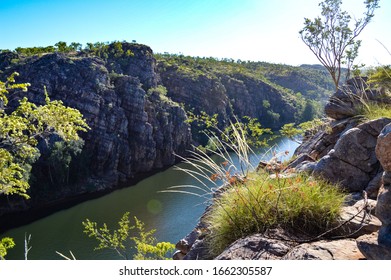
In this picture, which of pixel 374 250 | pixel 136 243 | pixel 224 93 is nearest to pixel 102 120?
pixel 136 243

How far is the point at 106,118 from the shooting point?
43.9 meters

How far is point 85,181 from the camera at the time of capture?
37.4 metres

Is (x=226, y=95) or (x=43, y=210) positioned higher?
(x=226, y=95)

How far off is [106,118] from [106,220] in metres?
19.1

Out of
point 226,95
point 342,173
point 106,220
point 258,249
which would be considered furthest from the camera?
point 226,95

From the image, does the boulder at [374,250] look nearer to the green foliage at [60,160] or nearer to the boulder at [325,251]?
the boulder at [325,251]

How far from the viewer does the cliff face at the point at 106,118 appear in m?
40.4

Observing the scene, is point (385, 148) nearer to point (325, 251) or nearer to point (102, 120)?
point (325, 251)

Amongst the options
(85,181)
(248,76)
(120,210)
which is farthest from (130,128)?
(248,76)

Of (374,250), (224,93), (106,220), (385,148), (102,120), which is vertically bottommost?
(106,220)

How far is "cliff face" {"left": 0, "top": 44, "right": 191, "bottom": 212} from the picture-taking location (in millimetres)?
40406

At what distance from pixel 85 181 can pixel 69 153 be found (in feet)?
12.6

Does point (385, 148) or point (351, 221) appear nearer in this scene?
point (385, 148)

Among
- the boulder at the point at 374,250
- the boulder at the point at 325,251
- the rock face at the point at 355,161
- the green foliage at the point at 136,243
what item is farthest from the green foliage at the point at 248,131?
the green foliage at the point at 136,243
